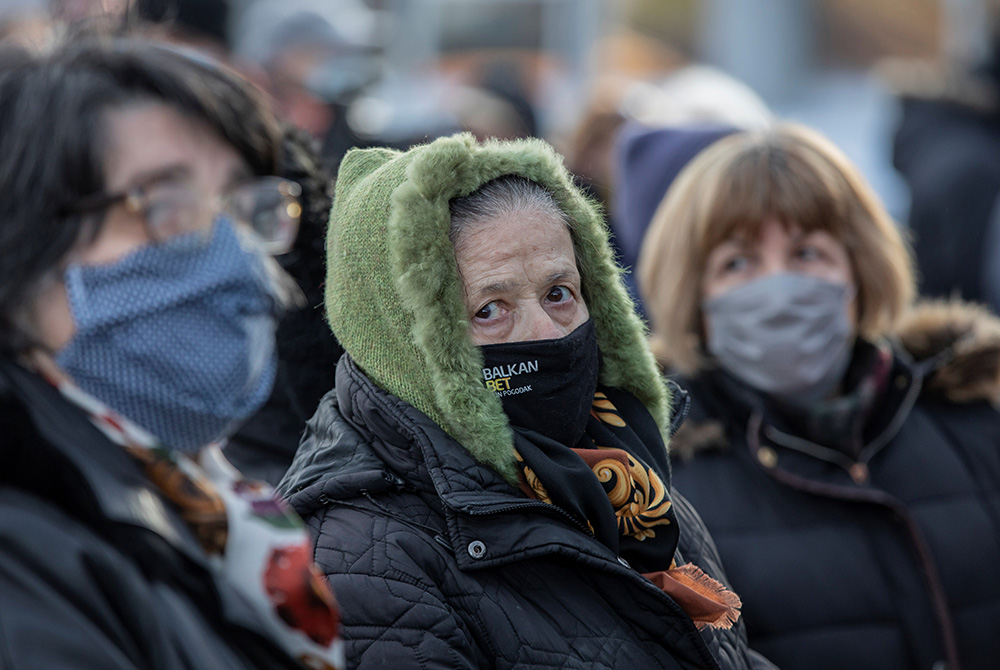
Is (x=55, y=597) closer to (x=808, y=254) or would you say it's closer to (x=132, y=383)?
(x=132, y=383)

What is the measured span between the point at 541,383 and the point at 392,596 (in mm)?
576

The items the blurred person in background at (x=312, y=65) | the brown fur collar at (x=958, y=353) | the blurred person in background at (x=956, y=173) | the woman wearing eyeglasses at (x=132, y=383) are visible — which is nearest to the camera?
the woman wearing eyeglasses at (x=132, y=383)

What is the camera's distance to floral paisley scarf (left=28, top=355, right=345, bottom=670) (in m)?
1.58

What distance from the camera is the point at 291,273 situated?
9.52 feet

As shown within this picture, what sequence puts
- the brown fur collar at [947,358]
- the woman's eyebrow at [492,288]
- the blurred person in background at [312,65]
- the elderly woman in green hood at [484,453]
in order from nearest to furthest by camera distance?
the elderly woman in green hood at [484,453], the woman's eyebrow at [492,288], the brown fur collar at [947,358], the blurred person in background at [312,65]

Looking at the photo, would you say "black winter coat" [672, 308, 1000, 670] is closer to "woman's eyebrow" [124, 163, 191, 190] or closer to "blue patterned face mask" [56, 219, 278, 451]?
"blue patterned face mask" [56, 219, 278, 451]

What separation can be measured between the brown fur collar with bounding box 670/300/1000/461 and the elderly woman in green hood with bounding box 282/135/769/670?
2.92 feet

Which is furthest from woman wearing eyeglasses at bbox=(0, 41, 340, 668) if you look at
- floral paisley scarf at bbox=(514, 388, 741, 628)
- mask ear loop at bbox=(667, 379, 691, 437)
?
mask ear loop at bbox=(667, 379, 691, 437)

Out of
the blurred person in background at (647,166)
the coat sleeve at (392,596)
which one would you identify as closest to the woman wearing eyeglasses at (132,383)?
the coat sleeve at (392,596)

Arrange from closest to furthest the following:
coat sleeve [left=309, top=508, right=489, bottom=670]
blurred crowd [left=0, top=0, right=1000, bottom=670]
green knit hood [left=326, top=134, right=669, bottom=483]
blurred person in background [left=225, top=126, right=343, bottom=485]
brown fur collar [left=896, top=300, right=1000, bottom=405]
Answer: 1. blurred crowd [left=0, top=0, right=1000, bottom=670]
2. coat sleeve [left=309, top=508, right=489, bottom=670]
3. green knit hood [left=326, top=134, right=669, bottom=483]
4. blurred person in background [left=225, top=126, right=343, bottom=485]
5. brown fur collar [left=896, top=300, right=1000, bottom=405]

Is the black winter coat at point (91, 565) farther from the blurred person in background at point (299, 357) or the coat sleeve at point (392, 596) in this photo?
the blurred person in background at point (299, 357)

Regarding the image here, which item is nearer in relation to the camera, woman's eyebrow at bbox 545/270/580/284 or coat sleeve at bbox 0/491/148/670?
coat sleeve at bbox 0/491/148/670

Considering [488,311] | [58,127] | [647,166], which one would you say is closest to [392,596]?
[488,311]

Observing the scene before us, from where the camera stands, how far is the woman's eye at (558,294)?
237cm
